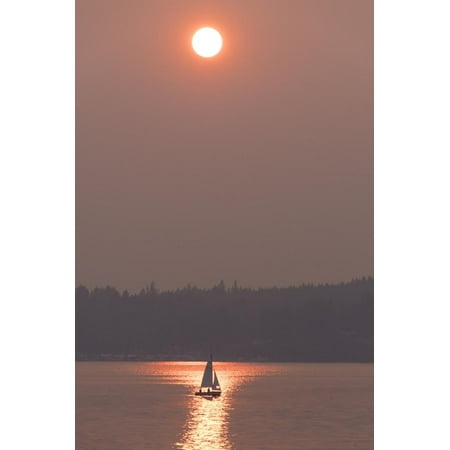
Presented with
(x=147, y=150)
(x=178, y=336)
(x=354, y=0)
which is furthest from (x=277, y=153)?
(x=354, y=0)

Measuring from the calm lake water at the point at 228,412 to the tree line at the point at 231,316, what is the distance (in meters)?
2.25

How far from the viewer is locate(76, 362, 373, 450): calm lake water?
1034 inches

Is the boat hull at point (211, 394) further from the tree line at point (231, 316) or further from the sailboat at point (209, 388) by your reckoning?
the tree line at point (231, 316)

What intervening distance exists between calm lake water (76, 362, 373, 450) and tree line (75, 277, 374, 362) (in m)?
2.25

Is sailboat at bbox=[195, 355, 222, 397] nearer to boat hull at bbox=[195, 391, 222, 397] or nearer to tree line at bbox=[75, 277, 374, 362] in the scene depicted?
boat hull at bbox=[195, 391, 222, 397]

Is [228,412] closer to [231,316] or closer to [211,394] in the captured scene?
[211,394]

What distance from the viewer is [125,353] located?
181ft
